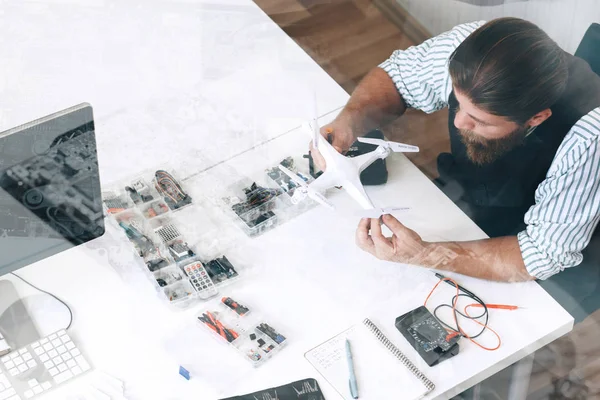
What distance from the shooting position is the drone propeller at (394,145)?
1.43 metres

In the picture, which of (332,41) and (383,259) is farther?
(332,41)

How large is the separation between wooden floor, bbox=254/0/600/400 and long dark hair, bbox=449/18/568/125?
236mm

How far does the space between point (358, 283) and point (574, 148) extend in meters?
0.44

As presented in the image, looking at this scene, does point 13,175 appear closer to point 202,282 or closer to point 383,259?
point 202,282

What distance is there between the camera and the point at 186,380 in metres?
1.18

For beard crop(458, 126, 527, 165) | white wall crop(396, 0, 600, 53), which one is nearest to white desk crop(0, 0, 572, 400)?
beard crop(458, 126, 527, 165)

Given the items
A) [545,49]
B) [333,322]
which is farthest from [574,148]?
[333,322]

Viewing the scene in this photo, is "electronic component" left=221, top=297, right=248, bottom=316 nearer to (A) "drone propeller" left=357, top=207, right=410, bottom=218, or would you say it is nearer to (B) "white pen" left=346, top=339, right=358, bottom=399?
(B) "white pen" left=346, top=339, right=358, bottom=399

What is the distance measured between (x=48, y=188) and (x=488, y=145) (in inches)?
30.2

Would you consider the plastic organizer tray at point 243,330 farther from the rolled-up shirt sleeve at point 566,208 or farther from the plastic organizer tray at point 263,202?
the rolled-up shirt sleeve at point 566,208

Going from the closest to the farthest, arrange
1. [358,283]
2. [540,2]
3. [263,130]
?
[540,2]
[358,283]
[263,130]

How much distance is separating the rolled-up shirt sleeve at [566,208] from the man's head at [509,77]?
0.27 ft

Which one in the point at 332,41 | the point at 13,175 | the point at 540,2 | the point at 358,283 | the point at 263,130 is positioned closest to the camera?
the point at 13,175

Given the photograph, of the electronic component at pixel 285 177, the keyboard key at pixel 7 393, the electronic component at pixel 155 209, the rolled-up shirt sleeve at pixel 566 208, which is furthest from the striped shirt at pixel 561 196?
the keyboard key at pixel 7 393
